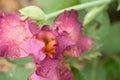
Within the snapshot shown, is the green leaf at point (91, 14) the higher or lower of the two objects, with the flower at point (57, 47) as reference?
higher

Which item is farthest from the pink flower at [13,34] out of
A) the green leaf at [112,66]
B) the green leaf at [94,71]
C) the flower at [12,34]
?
the green leaf at [112,66]

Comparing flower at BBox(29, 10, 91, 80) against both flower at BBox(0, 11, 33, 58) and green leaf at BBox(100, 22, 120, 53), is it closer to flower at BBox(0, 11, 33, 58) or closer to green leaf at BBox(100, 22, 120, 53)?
flower at BBox(0, 11, 33, 58)

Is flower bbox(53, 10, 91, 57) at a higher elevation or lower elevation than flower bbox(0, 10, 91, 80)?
higher

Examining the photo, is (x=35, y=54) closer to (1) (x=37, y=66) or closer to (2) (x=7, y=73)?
(1) (x=37, y=66)

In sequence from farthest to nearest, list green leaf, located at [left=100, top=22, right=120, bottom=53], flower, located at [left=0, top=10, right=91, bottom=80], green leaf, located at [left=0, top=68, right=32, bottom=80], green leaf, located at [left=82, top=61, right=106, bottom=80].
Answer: green leaf, located at [left=100, top=22, right=120, bottom=53] < green leaf, located at [left=82, top=61, right=106, bottom=80] < green leaf, located at [left=0, top=68, right=32, bottom=80] < flower, located at [left=0, top=10, right=91, bottom=80]

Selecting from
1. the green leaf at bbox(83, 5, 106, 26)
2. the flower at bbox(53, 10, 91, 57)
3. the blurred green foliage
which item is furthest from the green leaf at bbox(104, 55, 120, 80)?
the flower at bbox(53, 10, 91, 57)

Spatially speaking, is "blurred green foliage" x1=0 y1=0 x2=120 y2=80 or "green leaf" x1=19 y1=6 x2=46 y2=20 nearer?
"green leaf" x1=19 y1=6 x2=46 y2=20

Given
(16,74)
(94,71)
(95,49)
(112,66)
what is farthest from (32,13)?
(112,66)

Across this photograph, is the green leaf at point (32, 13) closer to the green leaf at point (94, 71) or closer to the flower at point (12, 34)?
the flower at point (12, 34)

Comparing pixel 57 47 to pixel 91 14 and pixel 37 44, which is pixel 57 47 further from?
pixel 91 14
